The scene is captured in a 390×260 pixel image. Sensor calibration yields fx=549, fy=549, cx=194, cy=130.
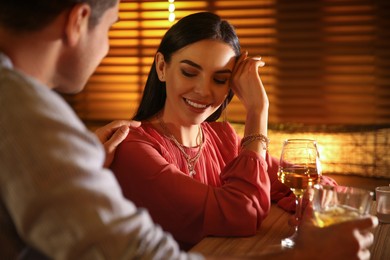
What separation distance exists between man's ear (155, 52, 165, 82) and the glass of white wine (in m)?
0.92

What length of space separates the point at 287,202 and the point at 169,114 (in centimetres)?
51

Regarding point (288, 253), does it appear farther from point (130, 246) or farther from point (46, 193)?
point (46, 193)

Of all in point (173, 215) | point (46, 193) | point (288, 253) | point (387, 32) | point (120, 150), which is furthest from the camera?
point (387, 32)

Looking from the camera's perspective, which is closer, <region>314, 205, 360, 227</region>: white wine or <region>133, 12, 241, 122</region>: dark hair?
<region>314, 205, 360, 227</region>: white wine

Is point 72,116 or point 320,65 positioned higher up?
point 72,116

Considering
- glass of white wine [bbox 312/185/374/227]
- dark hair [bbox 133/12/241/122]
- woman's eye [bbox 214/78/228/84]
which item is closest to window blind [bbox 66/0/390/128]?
dark hair [bbox 133/12/241/122]

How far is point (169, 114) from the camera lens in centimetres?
192

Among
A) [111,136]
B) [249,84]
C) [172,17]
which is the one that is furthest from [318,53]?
[111,136]

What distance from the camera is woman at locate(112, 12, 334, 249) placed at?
1576mm

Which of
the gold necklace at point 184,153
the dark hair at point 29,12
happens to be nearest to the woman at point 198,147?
the gold necklace at point 184,153

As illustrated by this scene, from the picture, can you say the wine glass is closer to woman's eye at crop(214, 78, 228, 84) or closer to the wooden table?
the wooden table

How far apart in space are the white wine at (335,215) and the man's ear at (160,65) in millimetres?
960

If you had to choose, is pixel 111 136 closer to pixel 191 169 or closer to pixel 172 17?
pixel 191 169

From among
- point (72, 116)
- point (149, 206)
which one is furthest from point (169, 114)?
point (72, 116)
